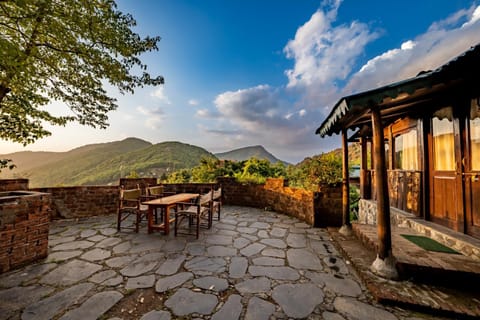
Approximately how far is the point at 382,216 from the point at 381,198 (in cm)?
22

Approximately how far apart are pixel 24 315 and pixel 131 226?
9.00 ft

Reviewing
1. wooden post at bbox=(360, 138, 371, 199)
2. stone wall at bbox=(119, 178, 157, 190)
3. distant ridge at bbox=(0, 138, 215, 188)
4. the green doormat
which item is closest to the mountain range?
distant ridge at bbox=(0, 138, 215, 188)

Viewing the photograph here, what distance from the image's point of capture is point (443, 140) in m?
3.06

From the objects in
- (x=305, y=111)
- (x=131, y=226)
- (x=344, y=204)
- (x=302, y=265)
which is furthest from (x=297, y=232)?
(x=305, y=111)

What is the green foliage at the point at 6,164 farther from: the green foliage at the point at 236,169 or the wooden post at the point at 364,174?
the wooden post at the point at 364,174

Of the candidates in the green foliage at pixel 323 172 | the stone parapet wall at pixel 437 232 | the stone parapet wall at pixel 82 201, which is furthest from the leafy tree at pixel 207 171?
the stone parapet wall at pixel 437 232

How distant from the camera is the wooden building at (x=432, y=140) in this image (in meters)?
1.89

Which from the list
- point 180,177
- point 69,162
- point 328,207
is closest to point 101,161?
point 69,162

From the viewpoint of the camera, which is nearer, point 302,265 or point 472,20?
point 302,265

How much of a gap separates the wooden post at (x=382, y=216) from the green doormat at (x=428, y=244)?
32.6 inches

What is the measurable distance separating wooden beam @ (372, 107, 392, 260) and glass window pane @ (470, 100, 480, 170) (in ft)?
Answer: 4.80

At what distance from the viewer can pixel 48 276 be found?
83.5 inches

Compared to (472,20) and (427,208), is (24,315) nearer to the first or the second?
(427,208)

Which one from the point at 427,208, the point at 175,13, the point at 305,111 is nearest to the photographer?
the point at 427,208
